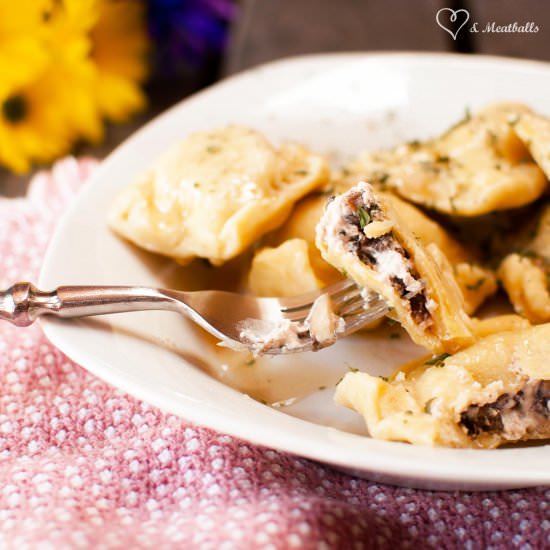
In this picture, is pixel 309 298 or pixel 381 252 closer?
pixel 381 252

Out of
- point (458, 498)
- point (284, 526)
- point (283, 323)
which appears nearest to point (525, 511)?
point (458, 498)

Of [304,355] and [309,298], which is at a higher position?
[309,298]

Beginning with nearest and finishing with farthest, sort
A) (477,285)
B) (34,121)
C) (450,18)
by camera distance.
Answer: (477,285) → (34,121) → (450,18)

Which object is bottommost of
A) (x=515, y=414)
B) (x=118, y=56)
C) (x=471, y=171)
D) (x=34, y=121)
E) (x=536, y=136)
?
(x=34, y=121)

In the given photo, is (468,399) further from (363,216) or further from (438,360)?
(363,216)

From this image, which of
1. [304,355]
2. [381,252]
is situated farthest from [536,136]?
[304,355]

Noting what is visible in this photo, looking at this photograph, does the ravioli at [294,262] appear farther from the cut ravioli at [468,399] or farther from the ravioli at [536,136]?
the ravioli at [536,136]

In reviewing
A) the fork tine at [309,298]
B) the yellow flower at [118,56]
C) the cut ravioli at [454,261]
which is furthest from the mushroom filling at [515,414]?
the yellow flower at [118,56]
